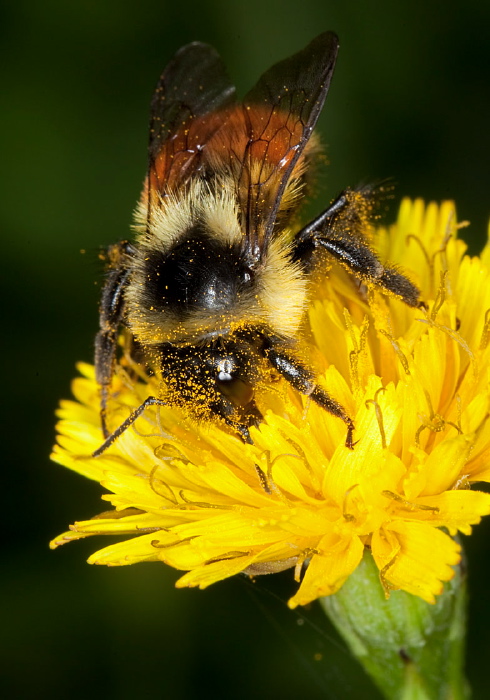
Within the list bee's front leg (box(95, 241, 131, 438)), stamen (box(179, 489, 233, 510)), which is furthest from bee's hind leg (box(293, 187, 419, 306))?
stamen (box(179, 489, 233, 510))

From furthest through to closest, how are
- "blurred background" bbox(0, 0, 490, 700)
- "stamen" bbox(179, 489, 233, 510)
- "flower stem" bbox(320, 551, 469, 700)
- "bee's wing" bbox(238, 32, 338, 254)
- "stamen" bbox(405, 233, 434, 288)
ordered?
1. "blurred background" bbox(0, 0, 490, 700)
2. "stamen" bbox(405, 233, 434, 288)
3. "flower stem" bbox(320, 551, 469, 700)
4. "stamen" bbox(179, 489, 233, 510)
5. "bee's wing" bbox(238, 32, 338, 254)

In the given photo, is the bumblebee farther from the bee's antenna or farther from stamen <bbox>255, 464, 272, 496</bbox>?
stamen <bbox>255, 464, 272, 496</bbox>

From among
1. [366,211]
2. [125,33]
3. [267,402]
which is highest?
[125,33]

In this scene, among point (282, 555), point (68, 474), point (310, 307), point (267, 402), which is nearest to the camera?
point (282, 555)

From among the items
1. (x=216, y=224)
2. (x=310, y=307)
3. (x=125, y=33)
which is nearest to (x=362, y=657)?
(x=310, y=307)

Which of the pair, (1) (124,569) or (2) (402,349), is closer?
(2) (402,349)

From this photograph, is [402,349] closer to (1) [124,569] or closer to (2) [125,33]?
(1) [124,569]

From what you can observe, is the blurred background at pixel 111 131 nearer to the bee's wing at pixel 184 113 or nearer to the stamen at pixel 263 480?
the bee's wing at pixel 184 113
